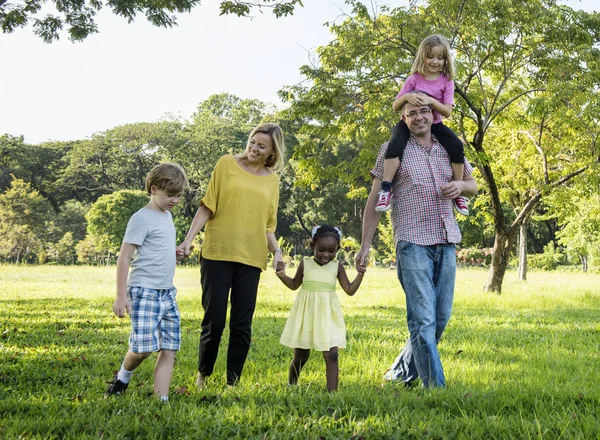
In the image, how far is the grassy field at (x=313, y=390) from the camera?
2.88 meters

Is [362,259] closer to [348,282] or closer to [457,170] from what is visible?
[348,282]

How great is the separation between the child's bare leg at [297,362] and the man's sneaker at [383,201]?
3.94 ft

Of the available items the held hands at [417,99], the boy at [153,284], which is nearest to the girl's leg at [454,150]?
the held hands at [417,99]

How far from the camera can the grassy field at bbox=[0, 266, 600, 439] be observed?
2.88 meters

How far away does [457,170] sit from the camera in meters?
4.00

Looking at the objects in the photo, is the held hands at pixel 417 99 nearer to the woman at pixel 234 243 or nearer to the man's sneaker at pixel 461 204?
the man's sneaker at pixel 461 204

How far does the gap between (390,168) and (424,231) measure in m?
0.51

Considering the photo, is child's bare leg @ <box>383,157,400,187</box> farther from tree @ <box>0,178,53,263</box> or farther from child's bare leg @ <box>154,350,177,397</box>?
tree @ <box>0,178,53,263</box>

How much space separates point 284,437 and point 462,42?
12185 mm

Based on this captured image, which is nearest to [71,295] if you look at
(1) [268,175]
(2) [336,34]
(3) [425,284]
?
(2) [336,34]

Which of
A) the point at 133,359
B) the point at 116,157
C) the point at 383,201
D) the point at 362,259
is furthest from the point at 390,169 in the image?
the point at 116,157

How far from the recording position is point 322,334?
3.92 meters

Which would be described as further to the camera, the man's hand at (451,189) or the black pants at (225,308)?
the black pants at (225,308)

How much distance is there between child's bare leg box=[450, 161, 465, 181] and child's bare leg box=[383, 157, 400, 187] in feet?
1.40
